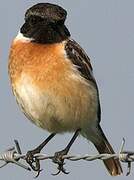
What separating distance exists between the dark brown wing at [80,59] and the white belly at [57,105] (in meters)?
0.16

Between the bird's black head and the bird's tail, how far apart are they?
1468 mm

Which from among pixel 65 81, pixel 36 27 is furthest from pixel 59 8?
pixel 65 81

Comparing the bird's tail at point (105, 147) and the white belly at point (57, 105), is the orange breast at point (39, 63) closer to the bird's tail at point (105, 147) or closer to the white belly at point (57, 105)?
the white belly at point (57, 105)

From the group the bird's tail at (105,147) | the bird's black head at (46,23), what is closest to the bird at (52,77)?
the bird's black head at (46,23)

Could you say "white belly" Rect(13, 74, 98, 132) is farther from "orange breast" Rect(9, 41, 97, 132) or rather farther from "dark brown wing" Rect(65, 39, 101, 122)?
"dark brown wing" Rect(65, 39, 101, 122)

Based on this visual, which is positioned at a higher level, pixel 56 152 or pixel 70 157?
pixel 70 157

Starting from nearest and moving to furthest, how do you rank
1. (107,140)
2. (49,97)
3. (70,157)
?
(70,157) < (49,97) < (107,140)

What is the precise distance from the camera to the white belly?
8359 millimetres

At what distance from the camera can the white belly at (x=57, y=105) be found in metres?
8.36

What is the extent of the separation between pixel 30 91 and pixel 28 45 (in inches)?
24.8

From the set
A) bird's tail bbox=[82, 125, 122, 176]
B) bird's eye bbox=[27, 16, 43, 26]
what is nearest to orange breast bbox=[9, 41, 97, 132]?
bird's eye bbox=[27, 16, 43, 26]

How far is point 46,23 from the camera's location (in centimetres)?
863

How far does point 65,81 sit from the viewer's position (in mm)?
8336

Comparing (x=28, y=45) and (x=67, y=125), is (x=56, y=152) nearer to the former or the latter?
(x=67, y=125)
